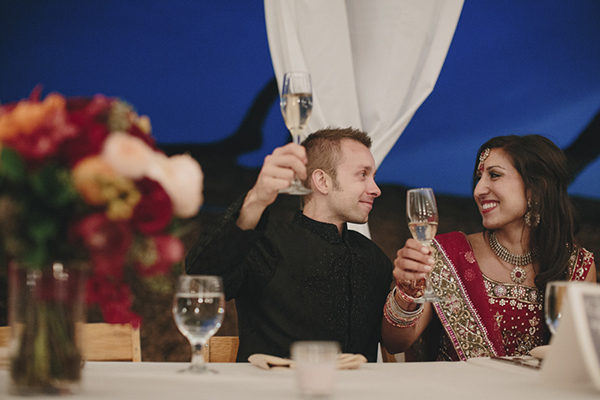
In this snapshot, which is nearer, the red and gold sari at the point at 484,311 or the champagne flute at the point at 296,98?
the champagne flute at the point at 296,98

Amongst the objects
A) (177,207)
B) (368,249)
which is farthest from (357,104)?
(177,207)

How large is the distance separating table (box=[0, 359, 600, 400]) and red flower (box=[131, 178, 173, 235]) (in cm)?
23

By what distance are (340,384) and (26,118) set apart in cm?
58

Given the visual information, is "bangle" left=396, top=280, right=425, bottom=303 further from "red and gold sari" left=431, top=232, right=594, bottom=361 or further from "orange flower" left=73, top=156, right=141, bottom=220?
"orange flower" left=73, top=156, right=141, bottom=220

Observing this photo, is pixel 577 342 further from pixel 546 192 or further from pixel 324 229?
pixel 546 192

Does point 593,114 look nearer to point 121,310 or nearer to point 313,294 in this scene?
point 313,294

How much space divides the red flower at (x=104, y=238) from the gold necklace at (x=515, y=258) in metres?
1.49

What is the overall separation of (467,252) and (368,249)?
13.8 inches

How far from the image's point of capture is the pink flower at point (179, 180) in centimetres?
66

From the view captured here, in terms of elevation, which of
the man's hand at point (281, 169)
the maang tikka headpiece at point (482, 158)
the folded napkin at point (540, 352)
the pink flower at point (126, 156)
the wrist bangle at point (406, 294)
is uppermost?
the maang tikka headpiece at point (482, 158)

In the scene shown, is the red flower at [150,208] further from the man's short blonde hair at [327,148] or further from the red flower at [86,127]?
the man's short blonde hair at [327,148]

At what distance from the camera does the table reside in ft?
2.41

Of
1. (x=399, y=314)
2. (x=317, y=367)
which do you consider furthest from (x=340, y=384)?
(x=399, y=314)

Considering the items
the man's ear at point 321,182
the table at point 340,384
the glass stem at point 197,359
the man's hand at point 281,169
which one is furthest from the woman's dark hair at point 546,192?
the glass stem at point 197,359
